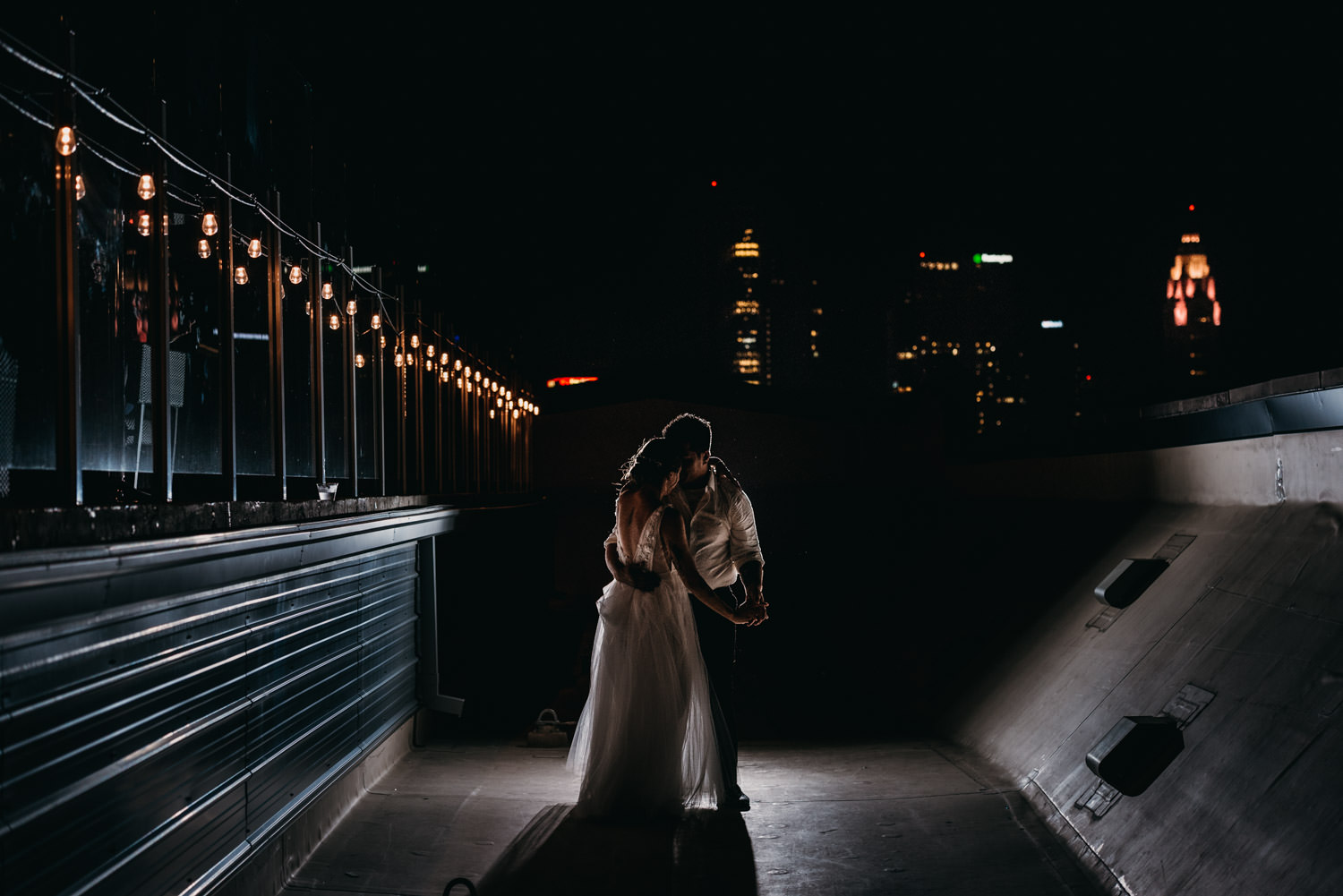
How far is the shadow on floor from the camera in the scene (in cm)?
414

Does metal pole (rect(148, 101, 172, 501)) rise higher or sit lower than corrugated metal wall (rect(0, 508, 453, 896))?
higher

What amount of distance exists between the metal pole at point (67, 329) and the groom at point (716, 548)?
8.83 ft

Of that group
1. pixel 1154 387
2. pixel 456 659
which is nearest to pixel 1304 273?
pixel 1154 387

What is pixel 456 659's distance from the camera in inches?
373

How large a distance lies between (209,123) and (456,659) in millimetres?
4920

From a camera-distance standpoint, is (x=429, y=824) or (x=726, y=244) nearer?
(x=429, y=824)

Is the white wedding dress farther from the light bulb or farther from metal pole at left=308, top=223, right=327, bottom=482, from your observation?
the light bulb

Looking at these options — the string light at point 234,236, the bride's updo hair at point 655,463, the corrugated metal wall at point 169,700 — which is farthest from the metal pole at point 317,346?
the bride's updo hair at point 655,463

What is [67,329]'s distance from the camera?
353 centimetres

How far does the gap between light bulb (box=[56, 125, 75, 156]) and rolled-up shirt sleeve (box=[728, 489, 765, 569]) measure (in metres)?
3.40

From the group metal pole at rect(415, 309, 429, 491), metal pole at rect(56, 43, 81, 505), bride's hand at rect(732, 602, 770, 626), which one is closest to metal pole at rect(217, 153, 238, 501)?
metal pole at rect(56, 43, 81, 505)

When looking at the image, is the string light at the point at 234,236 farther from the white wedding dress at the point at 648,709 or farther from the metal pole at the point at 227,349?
the white wedding dress at the point at 648,709

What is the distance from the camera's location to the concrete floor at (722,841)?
4.16 meters

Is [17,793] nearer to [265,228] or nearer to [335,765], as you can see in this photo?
[335,765]
